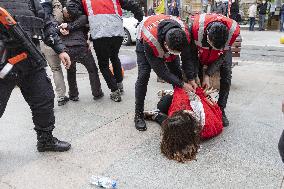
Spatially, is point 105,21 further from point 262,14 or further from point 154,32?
point 262,14

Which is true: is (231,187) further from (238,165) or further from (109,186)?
(109,186)

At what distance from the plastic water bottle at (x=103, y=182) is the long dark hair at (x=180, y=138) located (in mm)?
663

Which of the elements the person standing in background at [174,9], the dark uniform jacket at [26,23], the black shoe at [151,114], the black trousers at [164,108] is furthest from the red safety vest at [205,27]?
the person standing in background at [174,9]

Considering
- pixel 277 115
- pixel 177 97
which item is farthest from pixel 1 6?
pixel 277 115

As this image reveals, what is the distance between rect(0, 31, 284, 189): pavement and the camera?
2.89 m

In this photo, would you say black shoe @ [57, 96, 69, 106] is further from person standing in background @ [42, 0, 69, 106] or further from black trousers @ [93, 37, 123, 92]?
black trousers @ [93, 37, 123, 92]

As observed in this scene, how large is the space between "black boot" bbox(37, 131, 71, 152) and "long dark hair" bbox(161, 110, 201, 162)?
957 millimetres

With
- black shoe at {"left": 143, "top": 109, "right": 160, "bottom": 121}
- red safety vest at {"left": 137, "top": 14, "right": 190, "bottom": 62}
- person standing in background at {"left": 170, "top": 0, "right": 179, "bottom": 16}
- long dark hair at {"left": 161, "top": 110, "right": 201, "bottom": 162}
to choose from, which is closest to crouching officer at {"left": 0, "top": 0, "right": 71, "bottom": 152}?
red safety vest at {"left": 137, "top": 14, "right": 190, "bottom": 62}

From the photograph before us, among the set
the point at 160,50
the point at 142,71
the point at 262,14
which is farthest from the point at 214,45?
the point at 262,14

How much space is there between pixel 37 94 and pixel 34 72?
20 cm

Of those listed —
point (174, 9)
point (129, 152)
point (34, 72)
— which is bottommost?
point (129, 152)

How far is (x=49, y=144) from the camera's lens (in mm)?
3361

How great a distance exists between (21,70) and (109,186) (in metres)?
1.16

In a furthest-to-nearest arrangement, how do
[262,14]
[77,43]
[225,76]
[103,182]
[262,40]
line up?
[262,14], [262,40], [77,43], [225,76], [103,182]
